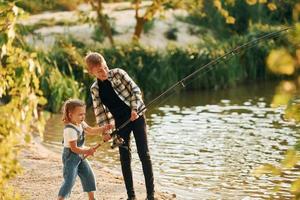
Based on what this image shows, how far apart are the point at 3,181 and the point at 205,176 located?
21.3 feet

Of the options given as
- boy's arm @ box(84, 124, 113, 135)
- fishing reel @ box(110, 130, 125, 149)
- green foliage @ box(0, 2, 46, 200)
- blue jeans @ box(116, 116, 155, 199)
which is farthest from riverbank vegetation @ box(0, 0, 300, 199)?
green foliage @ box(0, 2, 46, 200)

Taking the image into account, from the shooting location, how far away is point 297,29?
2.40m

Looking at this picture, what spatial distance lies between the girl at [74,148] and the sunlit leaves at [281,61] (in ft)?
15.5

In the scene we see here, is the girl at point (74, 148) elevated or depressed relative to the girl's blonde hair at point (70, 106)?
depressed

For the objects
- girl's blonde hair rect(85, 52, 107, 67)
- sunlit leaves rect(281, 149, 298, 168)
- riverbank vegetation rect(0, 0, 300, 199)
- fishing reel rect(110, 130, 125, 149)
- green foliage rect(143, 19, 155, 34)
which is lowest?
fishing reel rect(110, 130, 125, 149)

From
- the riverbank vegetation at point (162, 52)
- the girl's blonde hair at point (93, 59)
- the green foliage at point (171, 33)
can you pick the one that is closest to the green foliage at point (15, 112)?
the girl's blonde hair at point (93, 59)

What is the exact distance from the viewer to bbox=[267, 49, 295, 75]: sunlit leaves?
2344mm

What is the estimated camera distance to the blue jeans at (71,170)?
7.30 metres

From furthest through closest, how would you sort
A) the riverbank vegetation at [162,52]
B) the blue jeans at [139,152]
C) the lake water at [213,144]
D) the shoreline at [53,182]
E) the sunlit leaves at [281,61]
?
1. the riverbank vegetation at [162,52]
2. the lake water at [213,144]
3. the shoreline at [53,182]
4. the blue jeans at [139,152]
5. the sunlit leaves at [281,61]

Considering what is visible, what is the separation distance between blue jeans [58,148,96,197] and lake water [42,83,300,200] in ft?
6.81

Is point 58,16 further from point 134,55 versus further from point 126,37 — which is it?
point 134,55

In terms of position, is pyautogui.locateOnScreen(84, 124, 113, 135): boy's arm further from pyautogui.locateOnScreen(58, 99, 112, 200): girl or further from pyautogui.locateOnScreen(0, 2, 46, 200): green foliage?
pyautogui.locateOnScreen(0, 2, 46, 200): green foliage

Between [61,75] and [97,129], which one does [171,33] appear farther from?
[97,129]

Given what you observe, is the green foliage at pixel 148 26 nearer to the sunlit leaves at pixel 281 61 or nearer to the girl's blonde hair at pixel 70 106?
the girl's blonde hair at pixel 70 106
